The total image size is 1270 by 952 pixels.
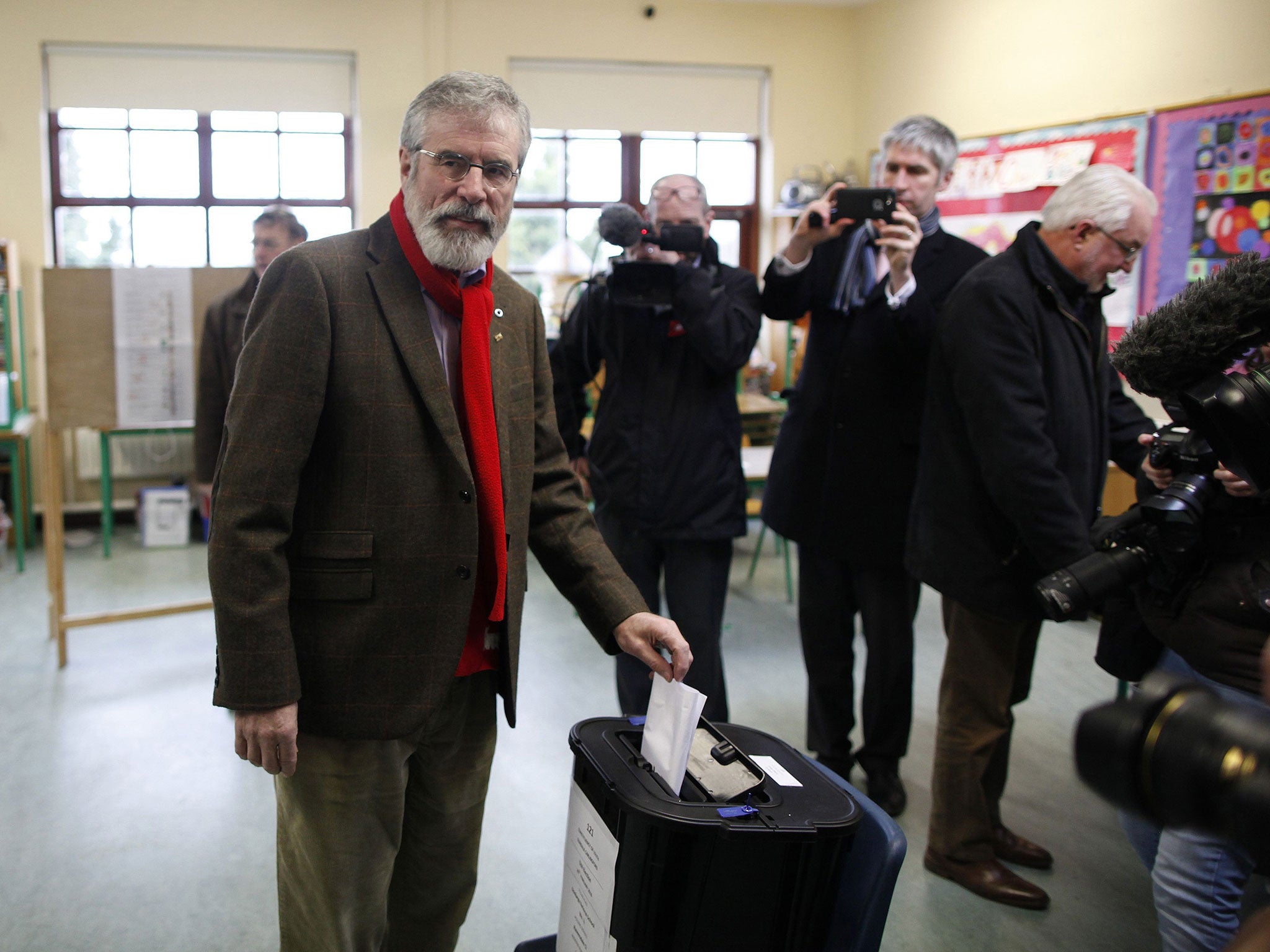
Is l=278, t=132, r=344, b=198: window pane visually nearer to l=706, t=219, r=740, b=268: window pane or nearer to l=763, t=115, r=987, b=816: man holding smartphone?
l=706, t=219, r=740, b=268: window pane

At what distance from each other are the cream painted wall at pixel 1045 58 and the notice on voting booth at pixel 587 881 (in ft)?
13.6

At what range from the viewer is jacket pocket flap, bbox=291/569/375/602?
1287mm

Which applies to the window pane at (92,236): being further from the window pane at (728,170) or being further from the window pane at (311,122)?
the window pane at (728,170)

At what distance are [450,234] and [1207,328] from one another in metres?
1.11

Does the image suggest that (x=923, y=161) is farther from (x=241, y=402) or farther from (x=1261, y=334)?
(x=241, y=402)

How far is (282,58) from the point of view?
5.91m

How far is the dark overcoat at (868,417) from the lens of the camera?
2.45m

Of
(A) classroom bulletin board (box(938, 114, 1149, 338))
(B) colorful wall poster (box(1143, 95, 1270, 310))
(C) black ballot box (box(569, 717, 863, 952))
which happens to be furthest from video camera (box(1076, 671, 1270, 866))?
(A) classroom bulletin board (box(938, 114, 1149, 338))

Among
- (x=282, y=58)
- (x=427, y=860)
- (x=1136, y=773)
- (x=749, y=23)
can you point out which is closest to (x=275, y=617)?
(x=427, y=860)

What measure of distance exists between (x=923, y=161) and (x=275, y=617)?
76.3 inches

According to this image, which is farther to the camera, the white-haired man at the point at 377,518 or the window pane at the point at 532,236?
the window pane at the point at 532,236

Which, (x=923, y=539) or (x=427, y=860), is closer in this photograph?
(x=427, y=860)

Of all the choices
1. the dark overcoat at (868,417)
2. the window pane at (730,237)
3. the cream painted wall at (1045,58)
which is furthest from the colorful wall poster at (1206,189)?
the window pane at (730,237)

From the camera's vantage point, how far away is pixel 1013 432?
1.94 metres
